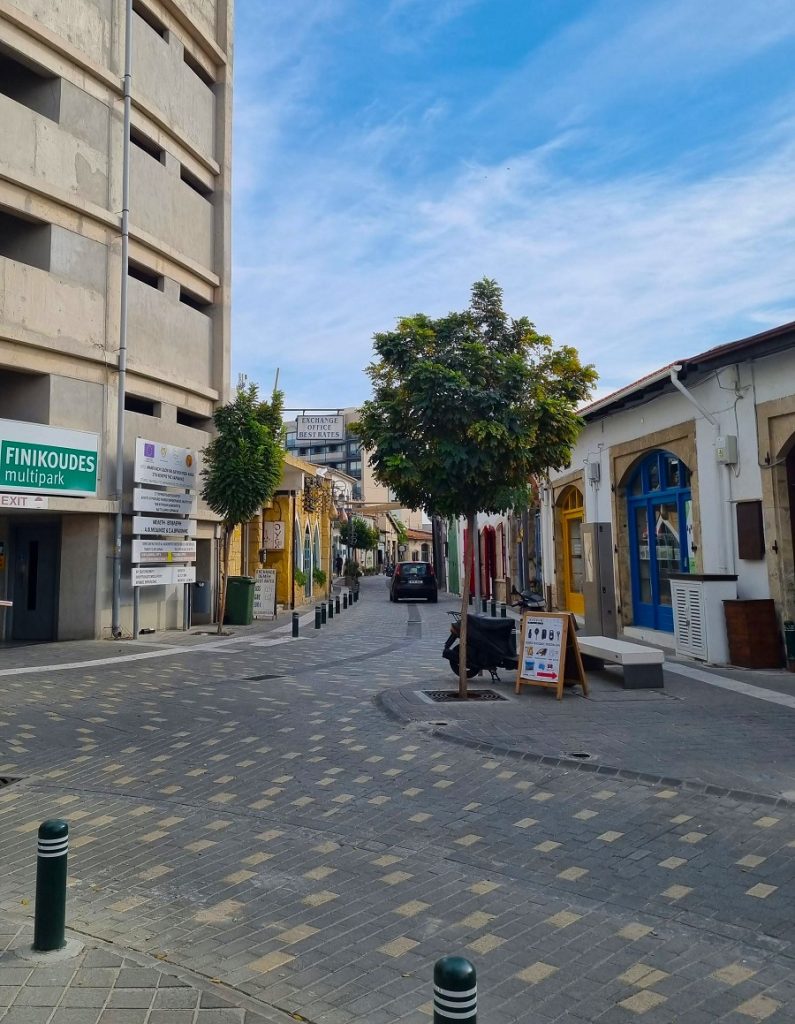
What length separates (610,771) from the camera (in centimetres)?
622

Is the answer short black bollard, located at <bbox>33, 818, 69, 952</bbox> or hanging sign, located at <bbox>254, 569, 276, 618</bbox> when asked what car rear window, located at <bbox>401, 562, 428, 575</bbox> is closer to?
hanging sign, located at <bbox>254, 569, 276, 618</bbox>

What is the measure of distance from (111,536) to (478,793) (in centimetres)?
1319

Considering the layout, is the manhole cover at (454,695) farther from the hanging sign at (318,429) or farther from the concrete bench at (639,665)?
the hanging sign at (318,429)

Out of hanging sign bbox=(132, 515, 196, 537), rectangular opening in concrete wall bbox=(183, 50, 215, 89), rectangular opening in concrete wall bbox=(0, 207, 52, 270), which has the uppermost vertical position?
rectangular opening in concrete wall bbox=(183, 50, 215, 89)

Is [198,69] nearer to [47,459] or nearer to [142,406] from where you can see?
[142,406]

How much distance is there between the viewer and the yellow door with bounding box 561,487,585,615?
19.8 metres

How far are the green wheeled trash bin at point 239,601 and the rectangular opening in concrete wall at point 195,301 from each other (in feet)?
24.4

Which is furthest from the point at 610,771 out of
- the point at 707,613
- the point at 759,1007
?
the point at 707,613

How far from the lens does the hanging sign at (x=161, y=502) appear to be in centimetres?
1736

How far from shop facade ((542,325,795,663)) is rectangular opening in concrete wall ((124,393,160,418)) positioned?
1010cm

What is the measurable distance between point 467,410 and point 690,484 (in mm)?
6298

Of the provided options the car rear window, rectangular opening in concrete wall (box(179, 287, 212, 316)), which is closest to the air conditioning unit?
rectangular opening in concrete wall (box(179, 287, 212, 316))

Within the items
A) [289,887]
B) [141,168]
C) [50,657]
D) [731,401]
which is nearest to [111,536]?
[50,657]

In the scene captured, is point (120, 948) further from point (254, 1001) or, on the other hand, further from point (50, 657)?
point (50, 657)
